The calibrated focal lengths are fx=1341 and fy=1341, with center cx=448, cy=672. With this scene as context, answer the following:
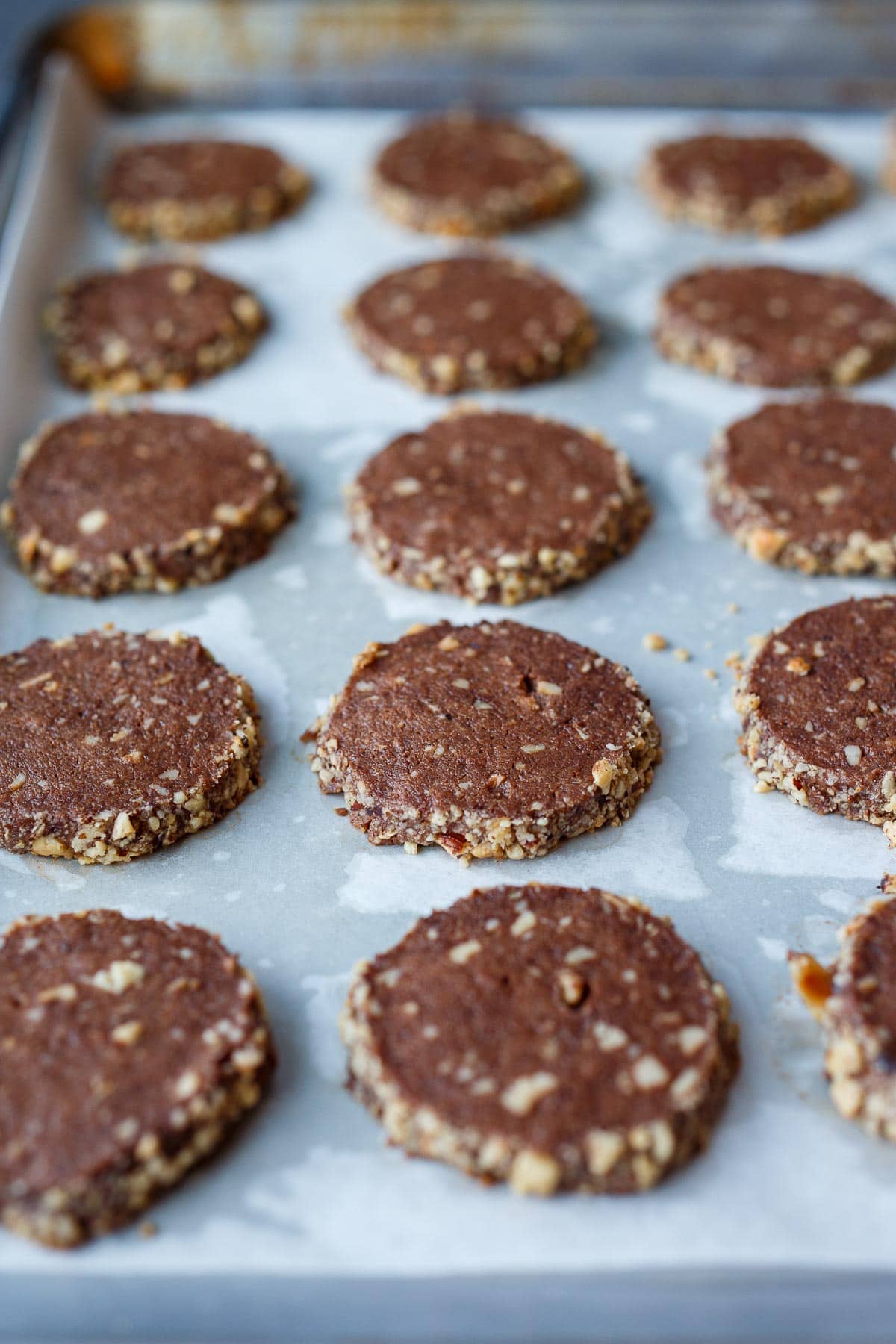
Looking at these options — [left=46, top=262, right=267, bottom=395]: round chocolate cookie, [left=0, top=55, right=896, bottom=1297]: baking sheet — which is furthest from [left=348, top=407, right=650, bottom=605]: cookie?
[left=46, top=262, right=267, bottom=395]: round chocolate cookie

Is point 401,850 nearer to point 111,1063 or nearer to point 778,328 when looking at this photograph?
point 111,1063

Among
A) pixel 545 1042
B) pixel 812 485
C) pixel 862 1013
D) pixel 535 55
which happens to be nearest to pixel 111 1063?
pixel 545 1042

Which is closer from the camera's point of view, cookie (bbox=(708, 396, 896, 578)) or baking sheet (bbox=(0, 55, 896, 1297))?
baking sheet (bbox=(0, 55, 896, 1297))

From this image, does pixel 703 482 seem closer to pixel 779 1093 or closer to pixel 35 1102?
pixel 779 1093

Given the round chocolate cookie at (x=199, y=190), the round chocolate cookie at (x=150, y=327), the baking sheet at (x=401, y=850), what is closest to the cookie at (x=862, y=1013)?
the baking sheet at (x=401, y=850)

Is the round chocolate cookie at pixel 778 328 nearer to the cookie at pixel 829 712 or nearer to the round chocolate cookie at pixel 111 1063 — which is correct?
the cookie at pixel 829 712

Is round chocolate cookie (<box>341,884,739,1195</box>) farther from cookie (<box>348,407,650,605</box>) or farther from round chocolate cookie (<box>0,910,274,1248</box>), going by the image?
cookie (<box>348,407,650,605</box>)
